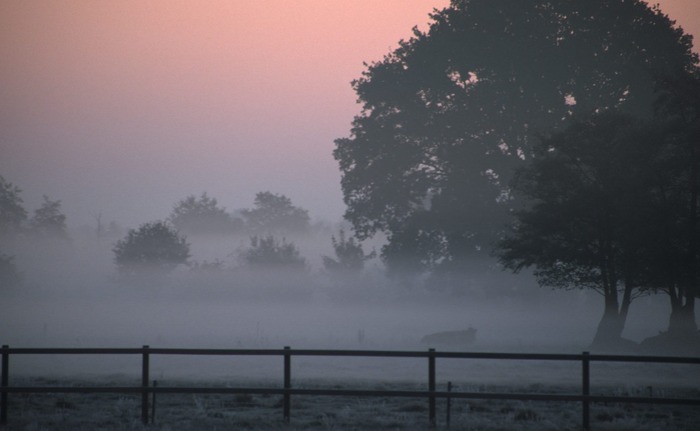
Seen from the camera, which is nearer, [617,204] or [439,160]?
[617,204]

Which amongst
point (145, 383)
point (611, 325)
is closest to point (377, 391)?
point (145, 383)

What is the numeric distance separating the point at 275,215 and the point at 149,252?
276ft

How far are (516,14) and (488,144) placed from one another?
1016cm

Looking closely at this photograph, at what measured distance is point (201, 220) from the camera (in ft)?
445

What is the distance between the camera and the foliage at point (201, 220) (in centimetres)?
13450

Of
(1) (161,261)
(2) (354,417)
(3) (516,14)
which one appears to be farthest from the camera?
(1) (161,261)

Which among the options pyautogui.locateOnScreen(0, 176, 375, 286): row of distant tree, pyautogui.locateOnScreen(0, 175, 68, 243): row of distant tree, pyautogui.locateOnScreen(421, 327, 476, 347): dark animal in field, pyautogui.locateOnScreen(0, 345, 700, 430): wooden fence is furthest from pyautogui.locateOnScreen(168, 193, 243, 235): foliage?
pyautogui.locateOnScreen(0, 345, 700, 430): wooden fence

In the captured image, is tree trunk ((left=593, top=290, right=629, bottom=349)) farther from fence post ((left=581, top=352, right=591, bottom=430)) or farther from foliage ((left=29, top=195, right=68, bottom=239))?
foliage ((left=29, top=195, right=68, bottom=239))

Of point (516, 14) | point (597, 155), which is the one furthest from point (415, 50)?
point (597, 155)

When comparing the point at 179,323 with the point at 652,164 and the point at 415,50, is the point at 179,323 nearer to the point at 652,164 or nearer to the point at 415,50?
the point at 415,50

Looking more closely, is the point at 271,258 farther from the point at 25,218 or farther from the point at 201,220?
the point at 201,220

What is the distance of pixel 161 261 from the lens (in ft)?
210

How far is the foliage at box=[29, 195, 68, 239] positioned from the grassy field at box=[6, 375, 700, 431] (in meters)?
87.7

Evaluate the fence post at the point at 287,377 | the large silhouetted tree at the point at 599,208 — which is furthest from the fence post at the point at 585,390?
the large silhouetted tree at the point at 599,208
